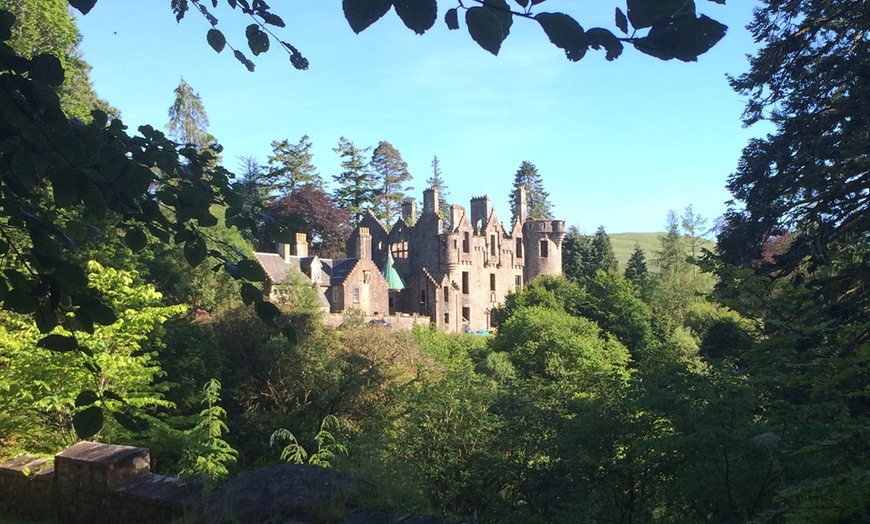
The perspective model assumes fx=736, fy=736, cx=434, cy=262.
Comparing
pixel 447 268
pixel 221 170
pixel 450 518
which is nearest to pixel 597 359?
pixel 447 268

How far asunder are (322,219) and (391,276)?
354 inches

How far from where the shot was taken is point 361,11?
2041 mm

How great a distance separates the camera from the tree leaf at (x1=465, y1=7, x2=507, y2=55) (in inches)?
80.4

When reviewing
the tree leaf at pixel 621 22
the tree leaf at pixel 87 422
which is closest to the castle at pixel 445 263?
the tree leaf at pixel 87 422

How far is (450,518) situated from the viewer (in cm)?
633

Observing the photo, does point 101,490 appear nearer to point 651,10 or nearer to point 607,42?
point 607,42

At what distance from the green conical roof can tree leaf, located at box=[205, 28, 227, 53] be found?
46724 mm

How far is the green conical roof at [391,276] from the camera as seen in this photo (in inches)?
1994

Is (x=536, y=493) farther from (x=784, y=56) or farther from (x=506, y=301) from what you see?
(x=506, y=301)

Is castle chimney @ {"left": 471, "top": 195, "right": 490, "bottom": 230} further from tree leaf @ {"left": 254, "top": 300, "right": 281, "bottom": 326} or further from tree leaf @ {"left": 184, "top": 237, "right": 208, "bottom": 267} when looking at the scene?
tree leaf @ {"left": 254, "top": 300, "right": 281, "bottom": 326}

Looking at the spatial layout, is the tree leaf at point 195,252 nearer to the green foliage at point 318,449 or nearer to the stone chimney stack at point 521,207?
the green foliage at point 318,449

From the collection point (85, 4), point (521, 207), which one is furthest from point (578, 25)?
point (521, 207)

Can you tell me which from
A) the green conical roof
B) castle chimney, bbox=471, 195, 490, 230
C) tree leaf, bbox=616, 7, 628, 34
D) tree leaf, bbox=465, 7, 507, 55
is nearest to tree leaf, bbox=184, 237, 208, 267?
tree leaf, bbox=465, 7, 507, 55

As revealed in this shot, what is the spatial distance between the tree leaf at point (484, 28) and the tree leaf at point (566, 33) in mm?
115
